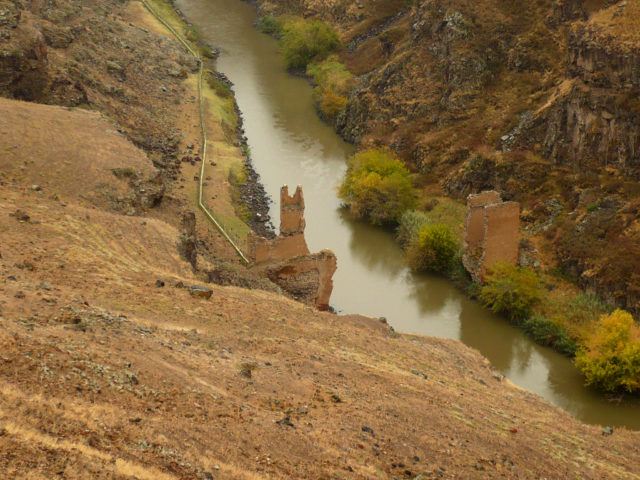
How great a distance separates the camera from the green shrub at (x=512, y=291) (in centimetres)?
2997

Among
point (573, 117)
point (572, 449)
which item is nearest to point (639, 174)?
point (573, 117)

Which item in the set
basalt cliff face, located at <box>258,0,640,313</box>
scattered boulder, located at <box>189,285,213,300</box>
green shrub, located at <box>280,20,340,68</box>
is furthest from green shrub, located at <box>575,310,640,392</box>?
green shrub, located at <box>280,20,340,68</box>

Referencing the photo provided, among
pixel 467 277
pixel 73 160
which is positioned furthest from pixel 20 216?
pixel 467 277

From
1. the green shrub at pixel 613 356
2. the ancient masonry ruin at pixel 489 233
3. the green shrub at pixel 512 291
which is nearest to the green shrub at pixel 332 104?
the ancient masonry ruin at pixel 489 233

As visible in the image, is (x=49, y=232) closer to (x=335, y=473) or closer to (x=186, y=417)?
(x=186, y=417)

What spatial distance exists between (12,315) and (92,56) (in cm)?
3652

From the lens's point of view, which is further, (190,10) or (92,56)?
(190,10)

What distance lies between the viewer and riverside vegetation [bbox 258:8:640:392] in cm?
2695

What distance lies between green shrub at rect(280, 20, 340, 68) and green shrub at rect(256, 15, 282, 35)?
8028mm

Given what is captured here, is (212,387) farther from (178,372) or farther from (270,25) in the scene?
(270,25)

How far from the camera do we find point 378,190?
39.4 meters

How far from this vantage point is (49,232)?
20109mm

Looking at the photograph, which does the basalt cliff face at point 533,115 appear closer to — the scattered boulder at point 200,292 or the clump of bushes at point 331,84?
the clump of bushes at point 331,84

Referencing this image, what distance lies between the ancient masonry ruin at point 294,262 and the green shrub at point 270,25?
49.0m
